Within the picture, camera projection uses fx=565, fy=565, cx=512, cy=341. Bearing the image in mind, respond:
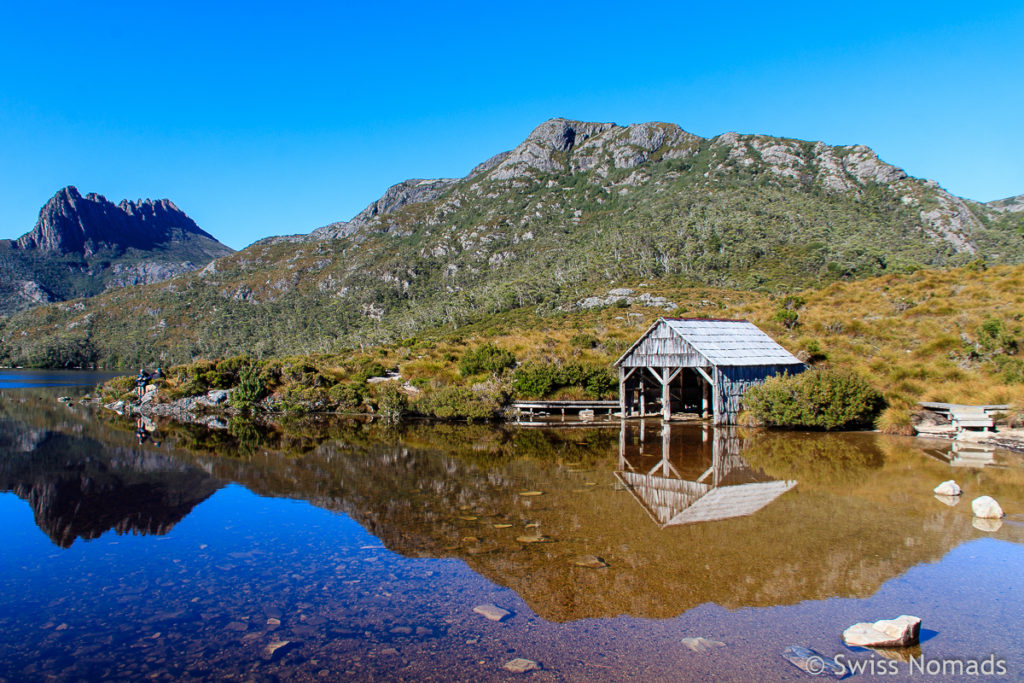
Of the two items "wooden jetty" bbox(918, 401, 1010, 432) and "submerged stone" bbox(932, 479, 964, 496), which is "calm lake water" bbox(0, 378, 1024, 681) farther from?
"wooden jetty" bbox(918, 401, 1010, 432)

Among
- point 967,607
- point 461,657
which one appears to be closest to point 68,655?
point 461,657

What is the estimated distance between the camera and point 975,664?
5.34 metres

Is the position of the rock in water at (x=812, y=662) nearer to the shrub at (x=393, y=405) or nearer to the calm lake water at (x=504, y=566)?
the calm lake water at (x=504, y=566)

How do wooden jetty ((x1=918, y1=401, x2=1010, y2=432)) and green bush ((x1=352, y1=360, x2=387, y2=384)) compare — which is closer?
wooden jetty ((x1=918, y1=401, x2=1010, y2=432))

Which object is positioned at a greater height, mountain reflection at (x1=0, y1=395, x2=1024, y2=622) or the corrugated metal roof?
the corrugated metal roof

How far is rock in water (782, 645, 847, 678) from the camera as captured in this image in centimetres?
519

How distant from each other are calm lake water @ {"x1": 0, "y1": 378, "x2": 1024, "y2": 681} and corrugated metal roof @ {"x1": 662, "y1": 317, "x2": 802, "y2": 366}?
720cm

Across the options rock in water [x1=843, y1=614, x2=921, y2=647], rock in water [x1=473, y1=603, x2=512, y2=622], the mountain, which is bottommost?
rock in water [x1=473, y1=603, x2=512, y2=622]

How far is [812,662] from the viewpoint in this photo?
5.33m

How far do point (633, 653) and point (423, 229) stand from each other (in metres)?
149

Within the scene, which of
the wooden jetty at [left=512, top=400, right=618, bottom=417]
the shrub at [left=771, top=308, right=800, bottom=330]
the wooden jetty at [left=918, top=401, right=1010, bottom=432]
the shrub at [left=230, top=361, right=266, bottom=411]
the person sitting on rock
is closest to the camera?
the wooden jetty at [left=918, top=401, right=1010, bottom=432]

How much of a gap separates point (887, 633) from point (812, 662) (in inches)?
37.8

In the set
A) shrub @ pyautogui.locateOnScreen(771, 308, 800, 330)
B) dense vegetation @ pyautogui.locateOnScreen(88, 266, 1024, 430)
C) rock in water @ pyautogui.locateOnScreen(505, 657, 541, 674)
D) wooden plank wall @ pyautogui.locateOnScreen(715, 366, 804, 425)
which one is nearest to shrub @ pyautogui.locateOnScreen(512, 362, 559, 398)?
dense vegetation @ pyautogui.locateOnScreen(88, 266, 1024, 430)

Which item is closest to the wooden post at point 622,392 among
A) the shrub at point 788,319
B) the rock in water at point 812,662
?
the shrub at point 788,319
